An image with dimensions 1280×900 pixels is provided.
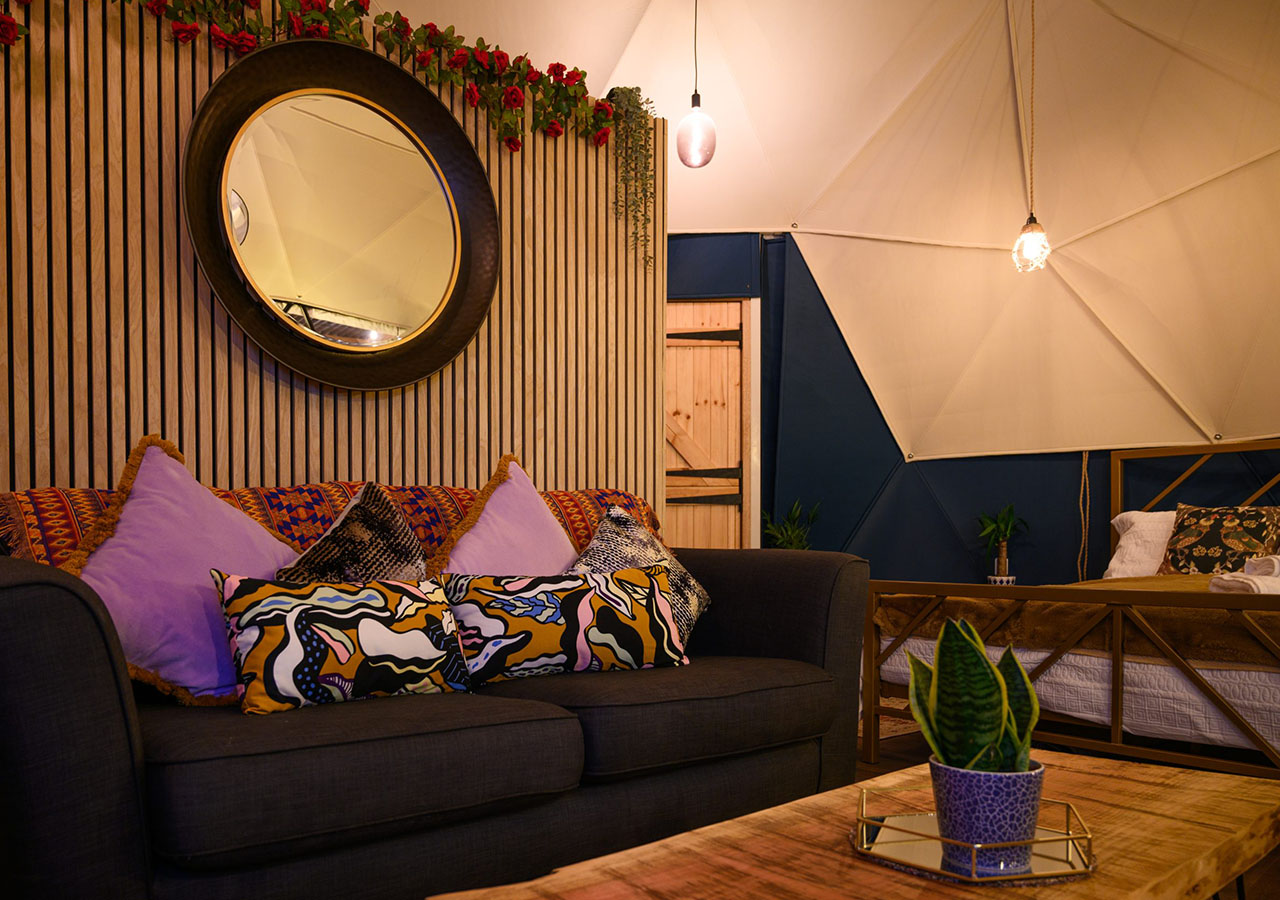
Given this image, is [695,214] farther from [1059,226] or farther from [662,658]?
[662,658]

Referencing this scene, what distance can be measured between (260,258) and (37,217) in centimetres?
52

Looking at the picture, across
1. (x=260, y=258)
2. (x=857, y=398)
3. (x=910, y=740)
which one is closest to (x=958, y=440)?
(x=857, y=398)

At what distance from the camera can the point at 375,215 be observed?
297 centimetres

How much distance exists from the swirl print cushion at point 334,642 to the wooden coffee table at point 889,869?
0.90 meters

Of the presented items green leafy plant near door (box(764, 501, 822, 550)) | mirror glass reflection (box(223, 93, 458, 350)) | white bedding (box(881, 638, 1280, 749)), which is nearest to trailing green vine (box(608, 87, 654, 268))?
mirror glass reflection (box(223, 93, 458, 350))

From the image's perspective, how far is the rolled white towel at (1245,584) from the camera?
2611 millimetres

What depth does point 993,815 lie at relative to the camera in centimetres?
111

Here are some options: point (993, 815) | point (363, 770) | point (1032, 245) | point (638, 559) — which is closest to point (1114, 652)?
point (638, 559)

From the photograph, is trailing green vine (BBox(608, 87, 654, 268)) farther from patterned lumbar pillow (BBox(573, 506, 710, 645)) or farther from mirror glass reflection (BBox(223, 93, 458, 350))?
patterned lumbar pillow (BBox(573, 506, 710, 645))

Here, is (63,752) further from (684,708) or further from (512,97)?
(512,97)

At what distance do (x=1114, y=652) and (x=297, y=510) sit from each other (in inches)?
90.1

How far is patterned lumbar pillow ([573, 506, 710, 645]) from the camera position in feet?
8.65

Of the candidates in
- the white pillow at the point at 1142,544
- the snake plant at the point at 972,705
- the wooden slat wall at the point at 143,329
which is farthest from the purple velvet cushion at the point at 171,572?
the white pillow at the point at 1142,544

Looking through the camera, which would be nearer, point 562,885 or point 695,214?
point 562,885
